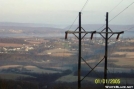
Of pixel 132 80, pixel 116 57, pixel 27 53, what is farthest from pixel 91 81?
pixel 27 53

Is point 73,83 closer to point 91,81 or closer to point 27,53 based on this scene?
point 91,81

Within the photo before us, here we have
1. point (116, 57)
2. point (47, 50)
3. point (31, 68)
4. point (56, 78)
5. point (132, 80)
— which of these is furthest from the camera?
point (47, 50)

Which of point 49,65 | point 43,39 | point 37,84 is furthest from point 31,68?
point 37,84

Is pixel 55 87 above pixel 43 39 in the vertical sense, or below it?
below

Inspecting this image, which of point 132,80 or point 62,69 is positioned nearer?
point 132,80

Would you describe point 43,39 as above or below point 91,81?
above

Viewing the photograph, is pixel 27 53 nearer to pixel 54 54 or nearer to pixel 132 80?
pixel 54 54

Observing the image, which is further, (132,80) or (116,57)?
(116,57)

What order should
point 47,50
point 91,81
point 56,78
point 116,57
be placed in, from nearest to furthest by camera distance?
1. point 91,81
2. point 56,78
3. point 116,57
4. point 47,50

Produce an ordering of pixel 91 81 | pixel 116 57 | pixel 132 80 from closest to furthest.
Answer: pixel 91 81
pixel 132 80
pixel 116 57
